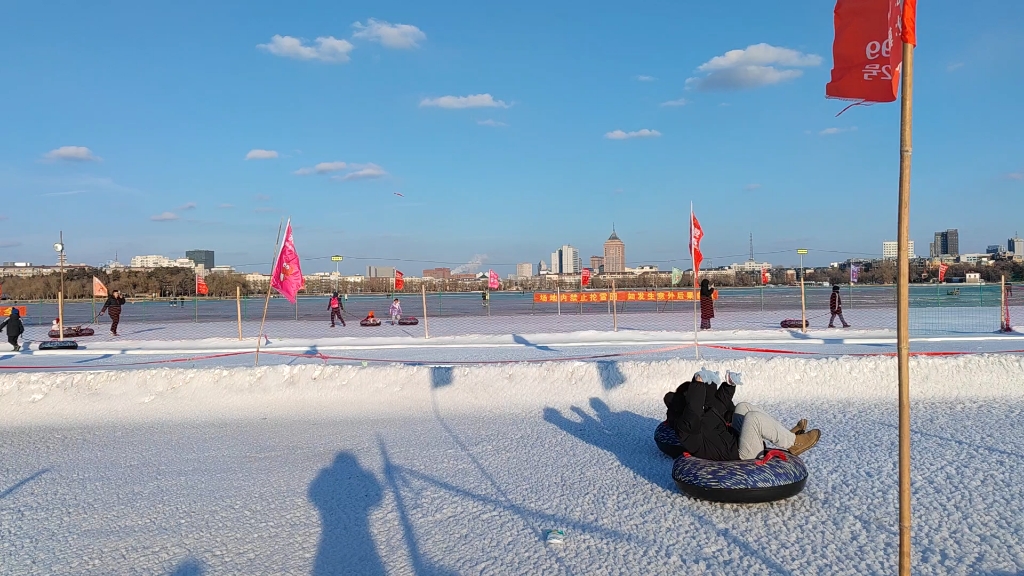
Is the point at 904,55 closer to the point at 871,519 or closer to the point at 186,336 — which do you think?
the point at 871,519

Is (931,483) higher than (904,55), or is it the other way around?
(904,55)

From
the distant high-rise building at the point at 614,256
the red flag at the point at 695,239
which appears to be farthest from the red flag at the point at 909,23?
the distant high-rise building at the point at 614,256

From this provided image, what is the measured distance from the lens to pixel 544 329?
1104 inches

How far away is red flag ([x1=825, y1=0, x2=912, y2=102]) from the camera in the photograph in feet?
14.5

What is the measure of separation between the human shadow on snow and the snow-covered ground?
3 cm

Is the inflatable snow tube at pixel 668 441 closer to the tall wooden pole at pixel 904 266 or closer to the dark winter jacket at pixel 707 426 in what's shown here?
the dark winter jacket at pixel 707 426

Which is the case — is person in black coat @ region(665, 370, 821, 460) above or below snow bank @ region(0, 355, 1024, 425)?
above

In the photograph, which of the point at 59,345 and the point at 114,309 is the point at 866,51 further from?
the point at 114,309

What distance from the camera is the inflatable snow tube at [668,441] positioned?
343 inches

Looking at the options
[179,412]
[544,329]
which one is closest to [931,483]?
[179,412]

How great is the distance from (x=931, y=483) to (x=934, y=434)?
252 cm

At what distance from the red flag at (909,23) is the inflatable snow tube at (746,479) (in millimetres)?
4378

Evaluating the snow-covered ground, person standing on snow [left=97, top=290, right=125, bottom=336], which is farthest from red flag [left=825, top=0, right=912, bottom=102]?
person standing on snow [left=97, top=290, right=125, bottom=336]

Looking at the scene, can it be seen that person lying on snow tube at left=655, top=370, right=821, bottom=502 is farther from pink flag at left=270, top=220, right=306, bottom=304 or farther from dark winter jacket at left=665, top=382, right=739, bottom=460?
pink flag at left=270, top=220, right=306, bottom=304
